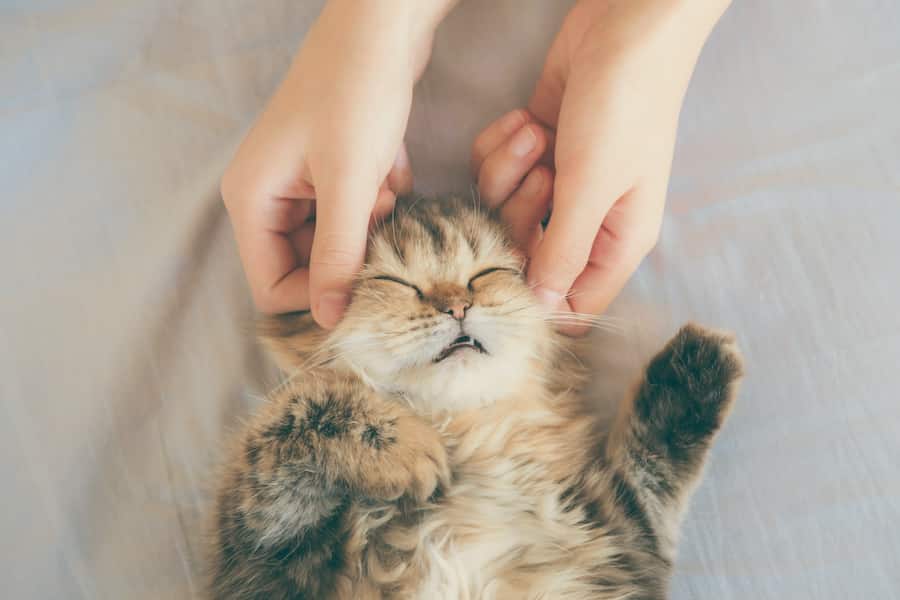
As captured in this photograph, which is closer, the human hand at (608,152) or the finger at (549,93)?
the human hand at (608,152)

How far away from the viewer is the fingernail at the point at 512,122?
47.8 inches

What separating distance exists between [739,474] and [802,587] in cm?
19

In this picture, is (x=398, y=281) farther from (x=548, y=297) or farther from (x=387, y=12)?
(x=387, y=12)

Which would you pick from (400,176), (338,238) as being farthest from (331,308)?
(400,176)

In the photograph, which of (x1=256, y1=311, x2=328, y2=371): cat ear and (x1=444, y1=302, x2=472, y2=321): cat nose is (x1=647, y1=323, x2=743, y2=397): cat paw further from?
(x1=256, y1=311, x2=328, y2=371): cat ear

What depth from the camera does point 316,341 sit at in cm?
112

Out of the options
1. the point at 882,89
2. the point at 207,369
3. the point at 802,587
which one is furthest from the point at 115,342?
the point at 882,89

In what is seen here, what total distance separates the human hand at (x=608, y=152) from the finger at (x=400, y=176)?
169 mm

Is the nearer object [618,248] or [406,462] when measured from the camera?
[406,462]

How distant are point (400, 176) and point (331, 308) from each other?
34 cm

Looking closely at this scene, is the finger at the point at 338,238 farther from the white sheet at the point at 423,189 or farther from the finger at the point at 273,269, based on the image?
the white sheet at the point at 423,189

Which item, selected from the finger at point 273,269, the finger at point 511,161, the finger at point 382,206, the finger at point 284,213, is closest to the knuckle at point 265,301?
the finger at point 273,269

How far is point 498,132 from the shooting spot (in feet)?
4.01

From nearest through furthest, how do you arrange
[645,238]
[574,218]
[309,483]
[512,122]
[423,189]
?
[309,483], [574,218], [645,238], [512,122], [423,189]
